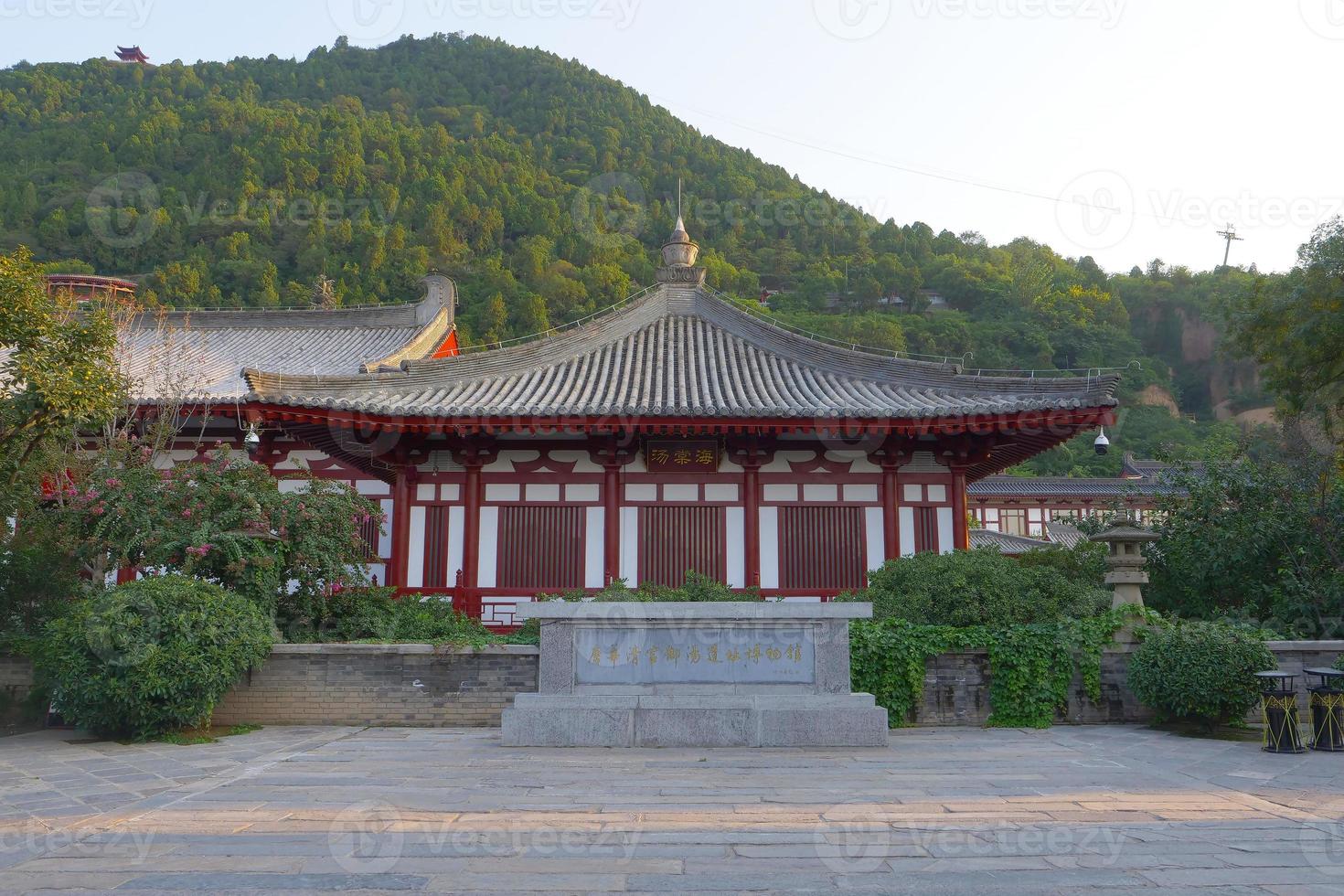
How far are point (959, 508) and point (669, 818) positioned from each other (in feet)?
33.0

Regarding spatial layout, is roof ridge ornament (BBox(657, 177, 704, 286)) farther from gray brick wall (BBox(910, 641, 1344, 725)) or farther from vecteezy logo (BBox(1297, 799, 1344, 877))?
vecteezy logo (BBox(1297, 799, 1344, 877))

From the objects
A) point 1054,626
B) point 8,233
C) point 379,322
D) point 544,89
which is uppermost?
point 544,89

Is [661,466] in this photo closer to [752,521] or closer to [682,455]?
[682,455]

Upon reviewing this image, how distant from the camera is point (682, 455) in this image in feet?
Result: 48.7

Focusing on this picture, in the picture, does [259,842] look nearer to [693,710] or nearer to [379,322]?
[693,710]

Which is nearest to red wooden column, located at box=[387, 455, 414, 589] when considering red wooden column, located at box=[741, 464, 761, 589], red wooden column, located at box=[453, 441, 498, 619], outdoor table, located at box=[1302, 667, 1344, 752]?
red wooden column, located at box=[453, 441, 498, 619]

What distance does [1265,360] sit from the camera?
1952cm

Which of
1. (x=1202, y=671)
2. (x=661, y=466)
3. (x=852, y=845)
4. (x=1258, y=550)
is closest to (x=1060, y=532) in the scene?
(x=1258, y=550)

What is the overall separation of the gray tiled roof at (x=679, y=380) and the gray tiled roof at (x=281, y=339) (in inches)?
223

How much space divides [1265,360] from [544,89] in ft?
261

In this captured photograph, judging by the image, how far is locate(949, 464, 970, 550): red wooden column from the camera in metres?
14.7

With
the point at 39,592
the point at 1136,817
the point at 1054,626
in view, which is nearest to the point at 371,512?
the point at 39,592

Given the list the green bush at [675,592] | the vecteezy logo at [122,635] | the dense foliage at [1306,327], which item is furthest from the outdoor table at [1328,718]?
the dense foliage at [1306,327]

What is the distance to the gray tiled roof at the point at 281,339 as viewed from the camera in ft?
70.8
